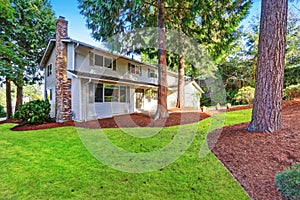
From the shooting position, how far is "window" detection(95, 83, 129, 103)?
12.7 metres

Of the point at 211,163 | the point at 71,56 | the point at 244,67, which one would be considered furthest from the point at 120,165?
the point at 244,67

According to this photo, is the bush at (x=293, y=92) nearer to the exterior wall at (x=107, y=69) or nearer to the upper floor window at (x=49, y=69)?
the exterior wall at (x=107, y=69)

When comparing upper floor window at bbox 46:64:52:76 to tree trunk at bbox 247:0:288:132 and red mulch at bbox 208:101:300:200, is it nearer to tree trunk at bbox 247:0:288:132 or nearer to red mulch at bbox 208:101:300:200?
red mulch at bbox 208:101:300:200

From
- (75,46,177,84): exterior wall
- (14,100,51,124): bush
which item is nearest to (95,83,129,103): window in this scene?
(75,46,177,84): exterior wall

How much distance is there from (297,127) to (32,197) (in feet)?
19.0

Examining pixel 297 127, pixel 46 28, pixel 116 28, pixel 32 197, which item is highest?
pixel 46 28

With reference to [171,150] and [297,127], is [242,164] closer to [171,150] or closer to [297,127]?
[171,150]

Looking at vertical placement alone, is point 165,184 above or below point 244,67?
below

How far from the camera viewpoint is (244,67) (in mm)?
22453

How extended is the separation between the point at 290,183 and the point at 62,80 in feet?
37.5

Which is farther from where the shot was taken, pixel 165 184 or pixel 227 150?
pixel 227 150

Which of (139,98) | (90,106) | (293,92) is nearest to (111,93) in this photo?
(90,106)

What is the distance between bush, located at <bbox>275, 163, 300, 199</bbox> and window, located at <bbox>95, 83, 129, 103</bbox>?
446 inches

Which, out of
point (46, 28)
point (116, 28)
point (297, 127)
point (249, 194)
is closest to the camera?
point (249, 194)
